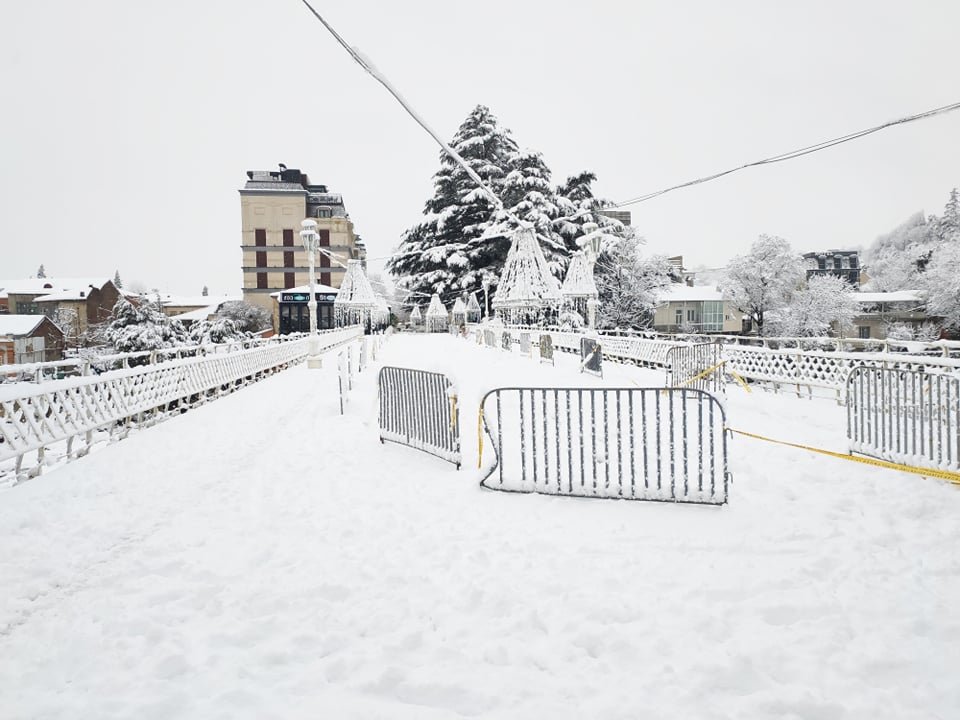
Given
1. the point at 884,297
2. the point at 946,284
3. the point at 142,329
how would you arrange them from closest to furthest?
1. the point at 142,329
2. the point at 946,284
3. the point at 884,297

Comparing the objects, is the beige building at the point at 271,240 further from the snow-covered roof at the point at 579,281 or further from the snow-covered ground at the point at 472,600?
the snow-covered ground at the point at 472,600

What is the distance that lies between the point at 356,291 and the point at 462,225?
23.3 m

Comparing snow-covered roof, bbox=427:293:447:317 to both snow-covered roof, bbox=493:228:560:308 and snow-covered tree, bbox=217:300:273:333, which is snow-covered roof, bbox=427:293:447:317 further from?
snow-covered roof, bbox=493:228:560:308

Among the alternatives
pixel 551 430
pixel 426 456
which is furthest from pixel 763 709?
pixel 551 430

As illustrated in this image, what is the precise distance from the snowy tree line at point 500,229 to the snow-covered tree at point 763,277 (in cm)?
718

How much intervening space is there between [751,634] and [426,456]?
5.20 meters

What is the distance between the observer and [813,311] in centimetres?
4638

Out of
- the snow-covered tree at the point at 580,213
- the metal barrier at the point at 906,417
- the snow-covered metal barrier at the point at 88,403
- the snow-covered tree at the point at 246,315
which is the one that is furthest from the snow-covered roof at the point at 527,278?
the snow-covered tree at the point at 246,315

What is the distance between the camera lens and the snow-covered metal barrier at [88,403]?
23.8 ft

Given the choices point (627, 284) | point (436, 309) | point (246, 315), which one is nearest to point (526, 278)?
point (627, 284)

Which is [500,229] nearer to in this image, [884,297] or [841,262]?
[884,297]

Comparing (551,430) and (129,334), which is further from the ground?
(129,334)

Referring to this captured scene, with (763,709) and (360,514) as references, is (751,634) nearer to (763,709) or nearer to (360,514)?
(763,709)

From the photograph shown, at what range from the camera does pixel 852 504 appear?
17.8ft
